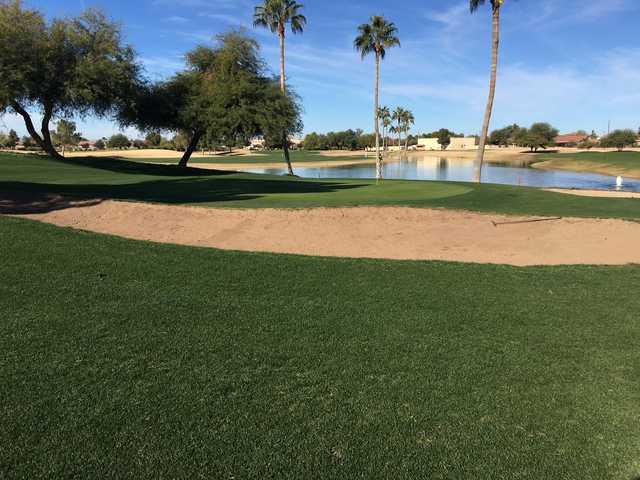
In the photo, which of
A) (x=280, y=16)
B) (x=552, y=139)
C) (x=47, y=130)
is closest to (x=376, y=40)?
(x=280, y=16)

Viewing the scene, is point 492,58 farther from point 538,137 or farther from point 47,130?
point 538,137

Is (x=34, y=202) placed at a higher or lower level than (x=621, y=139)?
lower

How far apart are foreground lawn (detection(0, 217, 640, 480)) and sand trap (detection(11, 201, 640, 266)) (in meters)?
3.15

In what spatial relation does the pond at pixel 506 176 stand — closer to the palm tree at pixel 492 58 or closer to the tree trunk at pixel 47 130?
the palm tree at pixel 492 58

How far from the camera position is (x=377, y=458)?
329cm

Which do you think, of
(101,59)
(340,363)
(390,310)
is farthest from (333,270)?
(101,59)

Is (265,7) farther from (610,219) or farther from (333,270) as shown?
(333,270)

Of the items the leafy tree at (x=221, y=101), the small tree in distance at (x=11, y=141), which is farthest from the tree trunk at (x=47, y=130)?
the small tree in distance at (x=11, y=141)

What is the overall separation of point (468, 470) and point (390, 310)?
309 cm

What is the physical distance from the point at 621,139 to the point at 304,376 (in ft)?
483

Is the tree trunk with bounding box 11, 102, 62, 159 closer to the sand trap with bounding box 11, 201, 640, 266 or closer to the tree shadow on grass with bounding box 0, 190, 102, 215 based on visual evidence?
the tree shadow on grass with bounding box 0, 190, 102, 215

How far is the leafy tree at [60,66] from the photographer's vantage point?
104ft

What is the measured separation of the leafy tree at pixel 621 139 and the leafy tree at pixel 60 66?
12794 centimetres

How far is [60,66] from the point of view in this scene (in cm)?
3438
